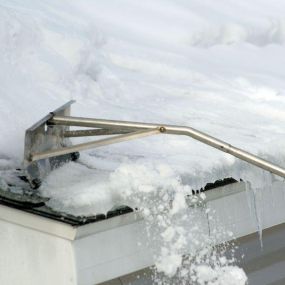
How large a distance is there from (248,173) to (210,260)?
Answer: 13.3 inches

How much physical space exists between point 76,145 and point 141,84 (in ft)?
3.81

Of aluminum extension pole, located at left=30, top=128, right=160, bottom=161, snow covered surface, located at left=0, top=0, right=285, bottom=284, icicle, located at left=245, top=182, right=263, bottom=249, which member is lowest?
icicle, located at left=245, top=182, right=263, bottom=249

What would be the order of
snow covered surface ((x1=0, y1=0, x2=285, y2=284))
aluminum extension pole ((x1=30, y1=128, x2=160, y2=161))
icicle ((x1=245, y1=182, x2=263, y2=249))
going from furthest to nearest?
1. icicle ((x1=245, y1=182, x2=263, y2=249))
2. snow covered surface ((x1=0, y1=0, x2=285, y2=284))
3. aluminum extension pole ((x1=30, y1=128, x2=160, y2=161))

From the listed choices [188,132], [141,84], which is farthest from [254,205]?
[141,84]

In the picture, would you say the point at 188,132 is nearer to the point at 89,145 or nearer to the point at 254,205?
the point at 89,145

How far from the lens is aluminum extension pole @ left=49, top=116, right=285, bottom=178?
1.75m

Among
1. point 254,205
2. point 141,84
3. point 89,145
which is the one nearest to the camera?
point 89,145

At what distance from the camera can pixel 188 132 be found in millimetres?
1772

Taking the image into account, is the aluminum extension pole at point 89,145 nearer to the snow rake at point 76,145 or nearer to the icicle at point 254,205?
the snow rake at point 76,145

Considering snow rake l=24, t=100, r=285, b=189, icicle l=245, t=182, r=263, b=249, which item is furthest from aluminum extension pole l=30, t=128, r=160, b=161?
icicle l=245, t=182, r=263, b=249

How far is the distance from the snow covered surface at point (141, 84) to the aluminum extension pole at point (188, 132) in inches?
5.2

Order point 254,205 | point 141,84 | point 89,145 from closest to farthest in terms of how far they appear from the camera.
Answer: point 89,145 → point 254,205 → point 141,84

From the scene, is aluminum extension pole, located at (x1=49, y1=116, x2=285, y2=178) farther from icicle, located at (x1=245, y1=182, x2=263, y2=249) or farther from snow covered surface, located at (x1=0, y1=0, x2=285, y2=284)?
icicle, located at (x1=245, y1=182, x2=263, y2=249)

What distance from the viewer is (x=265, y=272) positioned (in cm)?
218
